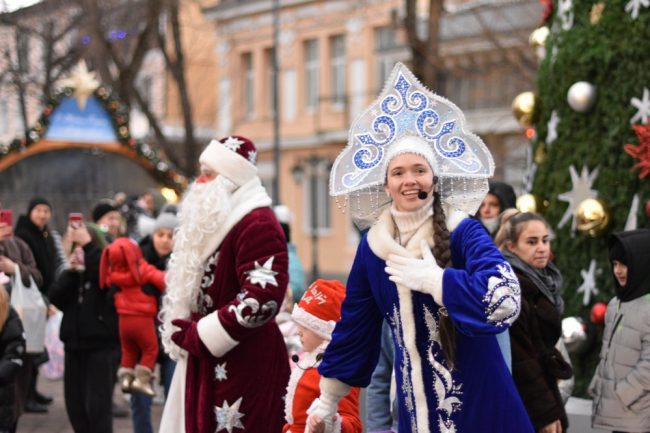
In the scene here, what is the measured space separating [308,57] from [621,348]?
3230 centimetres

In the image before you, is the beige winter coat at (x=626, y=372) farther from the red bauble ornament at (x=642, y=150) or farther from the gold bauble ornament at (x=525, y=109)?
Result: the gold bauble ornament at (x=525, y=109)

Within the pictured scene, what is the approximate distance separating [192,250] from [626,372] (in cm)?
230

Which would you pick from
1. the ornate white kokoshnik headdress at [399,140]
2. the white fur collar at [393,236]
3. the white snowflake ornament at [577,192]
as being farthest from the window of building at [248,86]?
the white fur collar at [393,236]

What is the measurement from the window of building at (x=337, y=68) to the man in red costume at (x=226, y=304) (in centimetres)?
2995

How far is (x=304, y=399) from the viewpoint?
516cm

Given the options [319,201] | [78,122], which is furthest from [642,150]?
[319,201]

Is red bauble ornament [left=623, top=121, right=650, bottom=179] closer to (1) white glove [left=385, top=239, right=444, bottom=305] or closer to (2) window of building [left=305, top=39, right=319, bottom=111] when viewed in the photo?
(1) white glove [left=385, top=239, right=444, bottom=305]

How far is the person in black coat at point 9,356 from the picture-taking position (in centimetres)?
695

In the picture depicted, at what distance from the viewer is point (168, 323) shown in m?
5.70

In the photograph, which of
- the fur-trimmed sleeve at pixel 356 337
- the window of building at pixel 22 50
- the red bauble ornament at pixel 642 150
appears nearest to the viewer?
the fur-trimmed sleeve at pixel 356 337

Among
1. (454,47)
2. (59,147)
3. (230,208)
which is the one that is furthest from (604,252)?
(454,47)

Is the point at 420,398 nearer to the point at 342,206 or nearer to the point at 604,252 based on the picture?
the point at 342,206

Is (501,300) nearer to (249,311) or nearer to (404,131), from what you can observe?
(404,131)

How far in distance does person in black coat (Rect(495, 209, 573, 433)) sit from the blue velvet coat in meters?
1.12
